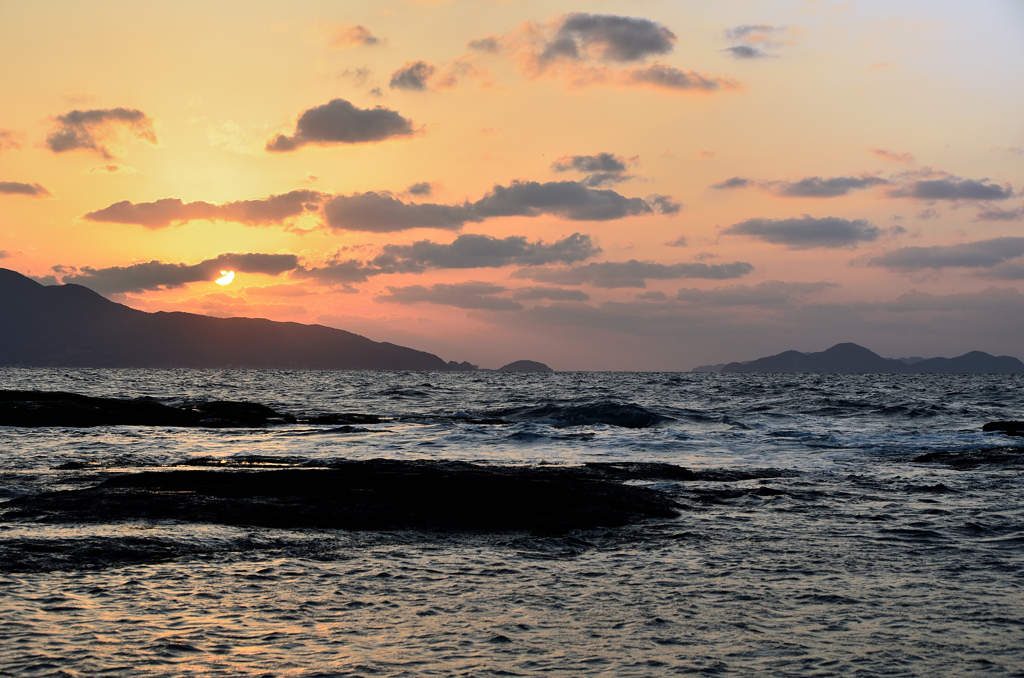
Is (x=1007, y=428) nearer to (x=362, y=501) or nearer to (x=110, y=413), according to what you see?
(x=362, y=501)

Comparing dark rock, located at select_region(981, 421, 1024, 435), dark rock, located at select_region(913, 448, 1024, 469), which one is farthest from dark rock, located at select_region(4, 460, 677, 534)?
dark rock, located at select_region(981, 421, 1024, 435)

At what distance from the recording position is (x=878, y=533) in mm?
13078

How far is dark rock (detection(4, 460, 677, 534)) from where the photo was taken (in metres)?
13.3

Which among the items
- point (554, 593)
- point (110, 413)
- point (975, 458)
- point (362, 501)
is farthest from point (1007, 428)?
point (110, 413)

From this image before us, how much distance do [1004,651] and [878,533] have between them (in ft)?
18.9

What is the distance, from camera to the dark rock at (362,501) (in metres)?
13.3

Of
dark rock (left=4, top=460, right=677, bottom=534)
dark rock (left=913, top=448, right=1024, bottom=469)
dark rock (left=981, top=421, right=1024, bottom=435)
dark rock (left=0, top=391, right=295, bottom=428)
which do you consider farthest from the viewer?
dark rock (left=981, top=421, right=1024, bottom=435)

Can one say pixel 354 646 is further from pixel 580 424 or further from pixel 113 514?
pixel 580 424

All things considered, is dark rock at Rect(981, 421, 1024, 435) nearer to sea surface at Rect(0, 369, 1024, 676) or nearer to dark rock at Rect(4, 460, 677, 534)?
sea surface at Rect(0, 369, 1024, 676)

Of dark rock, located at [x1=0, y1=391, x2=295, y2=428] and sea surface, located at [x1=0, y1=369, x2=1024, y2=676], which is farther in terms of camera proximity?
dark rock, located at [x1=0, y1=391, x2=295, y2=428]

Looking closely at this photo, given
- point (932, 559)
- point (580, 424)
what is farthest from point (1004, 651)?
point (580, 424)

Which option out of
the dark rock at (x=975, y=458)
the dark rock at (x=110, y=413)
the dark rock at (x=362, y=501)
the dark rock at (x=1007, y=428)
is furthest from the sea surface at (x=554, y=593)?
the dark rock at (x=1007, y=428)

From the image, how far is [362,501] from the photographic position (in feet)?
48.8

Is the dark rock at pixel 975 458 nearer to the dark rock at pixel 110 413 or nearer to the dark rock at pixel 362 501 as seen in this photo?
the dark rock at pixel 362 501
